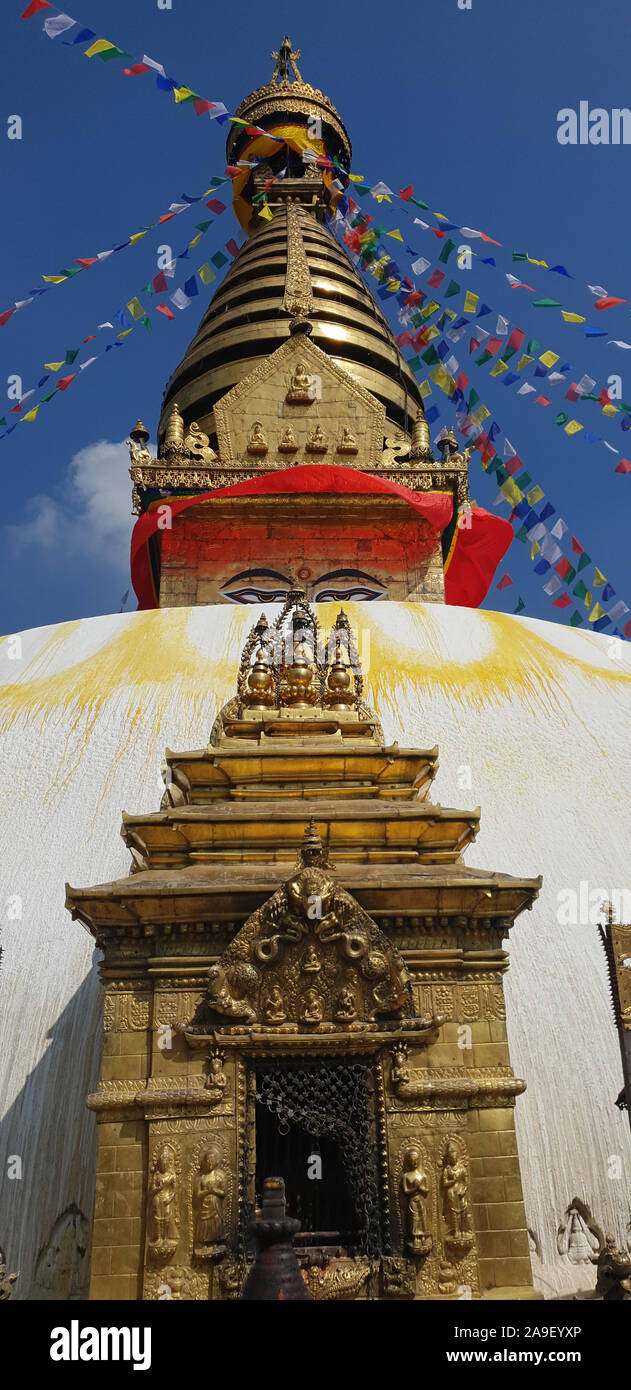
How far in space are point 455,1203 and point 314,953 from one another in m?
1.23

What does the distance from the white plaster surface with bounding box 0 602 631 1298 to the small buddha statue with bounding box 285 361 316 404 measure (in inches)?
210

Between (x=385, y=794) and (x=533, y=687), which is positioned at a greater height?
(x=533, y=687)

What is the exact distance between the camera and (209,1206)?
415 cm

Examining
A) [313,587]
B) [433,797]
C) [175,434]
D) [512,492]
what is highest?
[175,434]

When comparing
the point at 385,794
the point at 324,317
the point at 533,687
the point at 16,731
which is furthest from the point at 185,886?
the point at 324,317

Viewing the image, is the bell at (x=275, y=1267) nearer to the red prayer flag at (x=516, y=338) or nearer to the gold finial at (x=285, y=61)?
the red prayer flag at (x=516, y=338)

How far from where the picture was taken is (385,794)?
562cm

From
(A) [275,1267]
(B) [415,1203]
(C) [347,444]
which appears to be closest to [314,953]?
(B) [415,1203]

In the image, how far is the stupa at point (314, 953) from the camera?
427 cm

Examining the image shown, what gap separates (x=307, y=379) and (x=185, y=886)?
37.6ft

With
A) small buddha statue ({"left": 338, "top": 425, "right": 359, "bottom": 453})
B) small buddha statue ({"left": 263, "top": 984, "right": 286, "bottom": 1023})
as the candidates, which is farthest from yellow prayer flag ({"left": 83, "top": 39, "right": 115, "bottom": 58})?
small buddha statue ({"left": 263, "top": 984, "right": 286, "bottom": 1023})

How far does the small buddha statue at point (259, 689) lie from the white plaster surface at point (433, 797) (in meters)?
1.87

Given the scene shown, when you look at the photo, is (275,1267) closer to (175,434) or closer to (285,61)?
(175,434)
